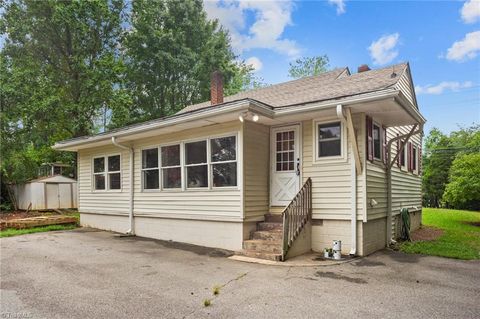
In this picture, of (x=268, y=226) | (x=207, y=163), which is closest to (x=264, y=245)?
(x=268, y=226)

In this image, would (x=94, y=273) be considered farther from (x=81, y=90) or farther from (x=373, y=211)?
(x=81, y=90)

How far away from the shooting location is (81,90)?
18.5 metres

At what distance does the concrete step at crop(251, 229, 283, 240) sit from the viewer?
23.9ft

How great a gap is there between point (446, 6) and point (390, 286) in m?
12.9

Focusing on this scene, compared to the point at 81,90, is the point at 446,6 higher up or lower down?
higher up

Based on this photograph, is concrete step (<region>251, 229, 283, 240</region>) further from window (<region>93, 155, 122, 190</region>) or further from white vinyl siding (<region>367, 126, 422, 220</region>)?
window (<region>93, 155, 122, 190</region>)

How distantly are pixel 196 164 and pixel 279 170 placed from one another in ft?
7.11

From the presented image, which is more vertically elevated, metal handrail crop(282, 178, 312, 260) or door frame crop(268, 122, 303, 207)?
door frame crop(268, 122, 303, 207)

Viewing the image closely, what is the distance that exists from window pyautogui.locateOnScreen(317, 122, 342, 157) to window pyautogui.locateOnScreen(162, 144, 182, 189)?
383 cm

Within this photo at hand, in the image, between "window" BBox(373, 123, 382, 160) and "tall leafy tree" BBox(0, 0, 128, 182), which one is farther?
"tall leafy tree" BBox(0, 0, 128, 182)

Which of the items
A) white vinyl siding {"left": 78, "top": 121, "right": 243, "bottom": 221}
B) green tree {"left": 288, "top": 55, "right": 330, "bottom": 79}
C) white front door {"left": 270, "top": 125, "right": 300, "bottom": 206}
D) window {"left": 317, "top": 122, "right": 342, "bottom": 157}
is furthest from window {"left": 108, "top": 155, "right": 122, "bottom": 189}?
green tree {"left": 288, "top": 55, "right": 330, "bottom": 79}

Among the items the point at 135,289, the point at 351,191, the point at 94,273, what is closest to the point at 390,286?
the point at 351,191

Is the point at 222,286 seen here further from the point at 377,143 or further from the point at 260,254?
the point at 377,143

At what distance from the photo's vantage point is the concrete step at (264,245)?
6793 mm
